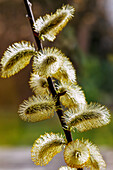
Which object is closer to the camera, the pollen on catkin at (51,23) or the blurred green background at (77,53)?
the pollen on catkin at (51,23)

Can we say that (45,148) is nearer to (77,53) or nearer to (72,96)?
(72,96)

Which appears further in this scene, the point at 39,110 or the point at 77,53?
the point at 77,53

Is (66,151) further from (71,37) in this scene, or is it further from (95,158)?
(71,37)

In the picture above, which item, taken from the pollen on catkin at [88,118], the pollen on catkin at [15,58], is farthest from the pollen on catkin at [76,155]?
the pollen on catkin at [15,58]

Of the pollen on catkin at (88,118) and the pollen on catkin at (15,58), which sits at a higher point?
the pollen on catkin at (15,58)

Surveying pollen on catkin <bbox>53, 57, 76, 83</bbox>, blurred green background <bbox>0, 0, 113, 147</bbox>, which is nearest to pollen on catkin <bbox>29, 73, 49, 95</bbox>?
pollen on catkin <bbox>53, 57, 76, 83</bbox>

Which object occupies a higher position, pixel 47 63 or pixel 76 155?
pixel 47 63

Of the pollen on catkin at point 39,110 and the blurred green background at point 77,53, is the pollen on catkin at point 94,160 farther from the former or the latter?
the blurred green background at point 77,53

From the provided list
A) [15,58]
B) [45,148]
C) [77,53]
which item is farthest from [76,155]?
[77,53]
